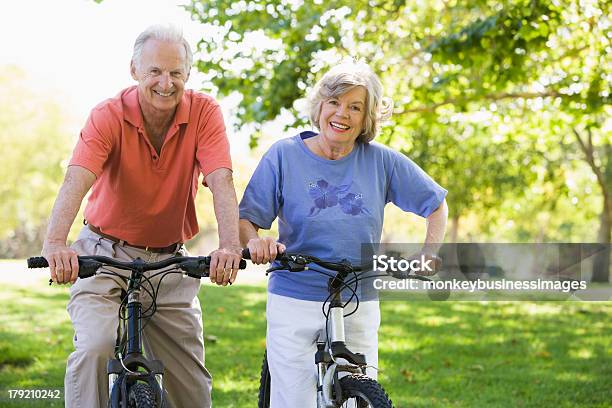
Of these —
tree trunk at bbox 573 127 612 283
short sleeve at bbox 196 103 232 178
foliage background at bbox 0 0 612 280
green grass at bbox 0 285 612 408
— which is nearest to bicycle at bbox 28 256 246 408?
short sleeve at bbox 196 103 232 178

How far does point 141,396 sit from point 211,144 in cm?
123

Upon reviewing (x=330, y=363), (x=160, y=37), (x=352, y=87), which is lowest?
(x=330, y=363)

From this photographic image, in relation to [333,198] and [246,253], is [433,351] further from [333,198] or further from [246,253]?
[246,253]

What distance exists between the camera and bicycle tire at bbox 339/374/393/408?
3293 mm

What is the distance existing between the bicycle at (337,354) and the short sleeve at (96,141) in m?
0.78

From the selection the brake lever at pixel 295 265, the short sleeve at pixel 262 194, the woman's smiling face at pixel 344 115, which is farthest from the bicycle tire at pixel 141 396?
the woman's smiling face at pixel 344 115

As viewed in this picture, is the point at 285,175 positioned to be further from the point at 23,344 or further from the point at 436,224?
the point at 23,344

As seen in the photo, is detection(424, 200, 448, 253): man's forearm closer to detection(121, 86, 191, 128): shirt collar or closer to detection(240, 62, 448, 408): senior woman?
detection(240, 62, 448, 408): senior woman

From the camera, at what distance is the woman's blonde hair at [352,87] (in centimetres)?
385

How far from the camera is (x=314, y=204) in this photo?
391 cm

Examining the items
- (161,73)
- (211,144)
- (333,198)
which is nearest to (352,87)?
(333,198)

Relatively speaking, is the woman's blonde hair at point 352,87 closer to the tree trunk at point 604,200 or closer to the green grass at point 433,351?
the green grass at point 433,351

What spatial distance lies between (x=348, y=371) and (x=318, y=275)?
508 millimetres

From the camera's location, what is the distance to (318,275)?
3.91 metres
